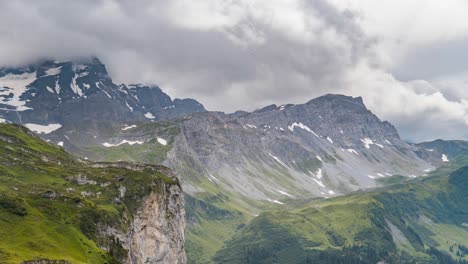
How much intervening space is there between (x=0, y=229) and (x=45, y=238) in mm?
12759

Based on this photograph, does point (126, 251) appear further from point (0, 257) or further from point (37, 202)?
point (0, 257)

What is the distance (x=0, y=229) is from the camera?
516 feet

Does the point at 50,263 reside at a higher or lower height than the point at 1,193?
lower

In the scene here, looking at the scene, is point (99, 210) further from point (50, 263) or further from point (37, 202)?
point (50, 263)

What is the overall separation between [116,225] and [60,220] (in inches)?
918

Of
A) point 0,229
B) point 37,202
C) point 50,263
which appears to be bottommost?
point 50,263

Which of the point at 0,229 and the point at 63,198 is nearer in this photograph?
the point at 0,229

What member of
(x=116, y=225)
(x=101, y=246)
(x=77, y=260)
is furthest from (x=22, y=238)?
(x=116, y=225)

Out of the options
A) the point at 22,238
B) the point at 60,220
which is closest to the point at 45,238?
the point at 22,238

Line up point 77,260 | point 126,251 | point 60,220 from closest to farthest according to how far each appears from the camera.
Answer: point 77,260, point 60,220, point 126,251

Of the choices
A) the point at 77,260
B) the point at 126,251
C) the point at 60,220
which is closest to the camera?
the point at 77,260

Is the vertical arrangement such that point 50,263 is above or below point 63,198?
below

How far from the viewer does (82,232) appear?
6993 inches

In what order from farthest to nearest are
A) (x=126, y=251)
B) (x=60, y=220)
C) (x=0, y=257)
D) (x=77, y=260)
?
(x=126, y=251)
(x=60, y=220)
(x=77, y=260)
(x=0, y=257)
